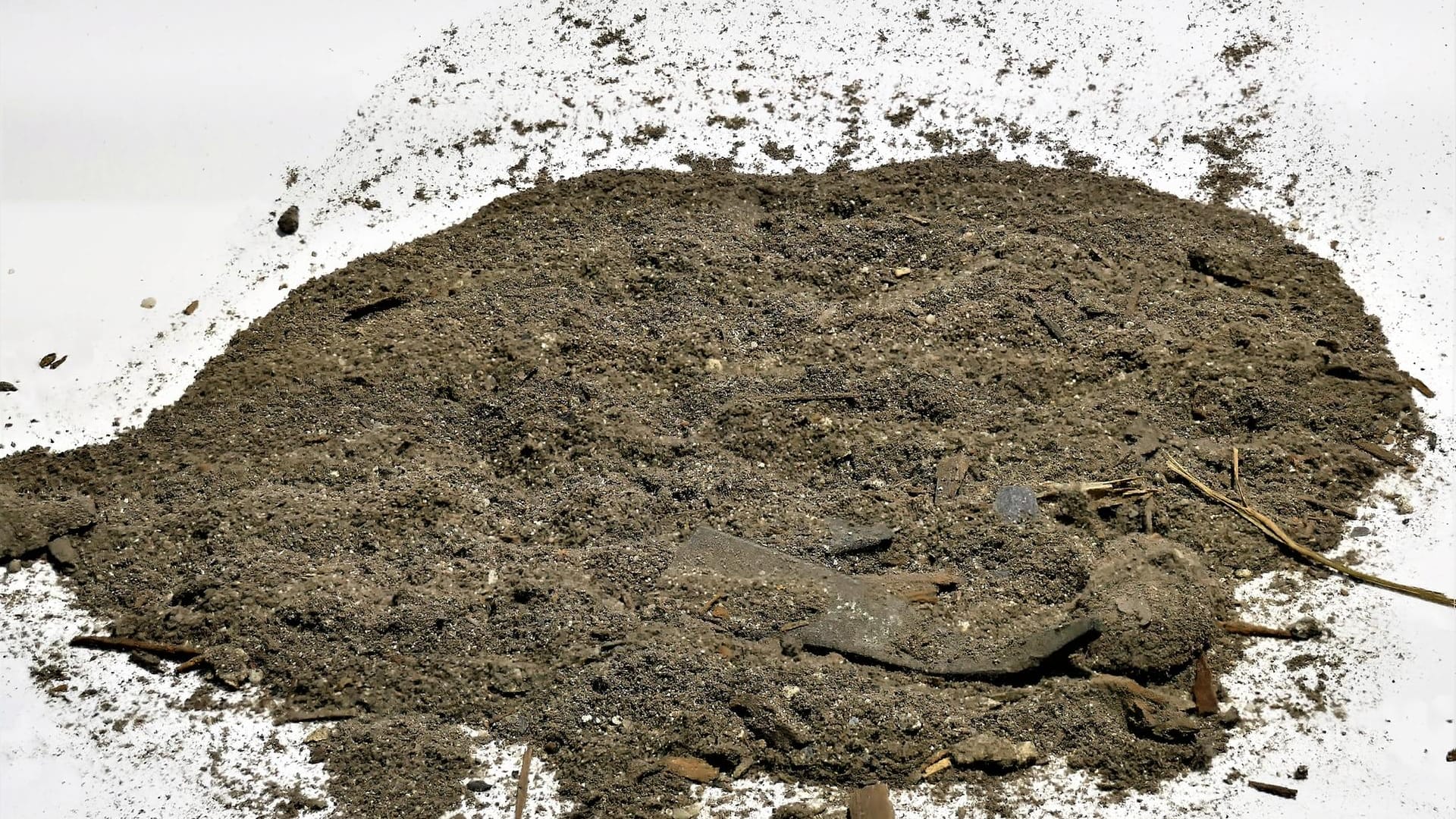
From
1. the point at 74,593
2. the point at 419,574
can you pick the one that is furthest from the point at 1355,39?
the point at 74,593

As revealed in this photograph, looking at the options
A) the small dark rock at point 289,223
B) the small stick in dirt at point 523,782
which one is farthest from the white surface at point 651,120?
the small stick in dirt at point 523,782

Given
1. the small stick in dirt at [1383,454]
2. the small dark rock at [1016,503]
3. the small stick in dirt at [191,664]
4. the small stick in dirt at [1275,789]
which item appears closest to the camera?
the small stick in dirt at [1275,789]

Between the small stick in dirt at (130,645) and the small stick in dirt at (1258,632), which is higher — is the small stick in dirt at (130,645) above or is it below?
below

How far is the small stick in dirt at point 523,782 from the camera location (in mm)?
2953

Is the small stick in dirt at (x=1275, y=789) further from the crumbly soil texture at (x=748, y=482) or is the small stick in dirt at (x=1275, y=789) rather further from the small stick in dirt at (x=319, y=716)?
the small stick in dirt at (x=319, y=716)

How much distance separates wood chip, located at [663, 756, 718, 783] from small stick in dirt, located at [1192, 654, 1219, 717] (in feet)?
4.56

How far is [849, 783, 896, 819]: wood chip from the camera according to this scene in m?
2.87

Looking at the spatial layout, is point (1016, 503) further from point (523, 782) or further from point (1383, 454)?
point (523, 782)

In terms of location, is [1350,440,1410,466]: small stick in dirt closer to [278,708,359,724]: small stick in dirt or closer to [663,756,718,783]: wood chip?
[663,756,718,783]: wood chip

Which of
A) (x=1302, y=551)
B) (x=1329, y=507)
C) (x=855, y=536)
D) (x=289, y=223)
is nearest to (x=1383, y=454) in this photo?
(x=1329, y=507)

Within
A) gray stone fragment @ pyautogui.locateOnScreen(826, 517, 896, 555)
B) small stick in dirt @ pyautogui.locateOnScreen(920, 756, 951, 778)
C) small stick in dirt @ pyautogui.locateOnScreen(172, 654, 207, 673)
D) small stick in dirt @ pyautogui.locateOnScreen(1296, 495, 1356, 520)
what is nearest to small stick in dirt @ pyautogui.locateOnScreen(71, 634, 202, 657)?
small stick in dirt @ pyautogui.locateOnScreen(172, 654, 207, 673)

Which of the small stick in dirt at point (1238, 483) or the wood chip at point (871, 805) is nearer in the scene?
the wood chip at point (871, 805)

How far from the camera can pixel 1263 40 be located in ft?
15.6

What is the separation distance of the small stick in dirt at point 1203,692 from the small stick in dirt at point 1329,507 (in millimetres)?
749
